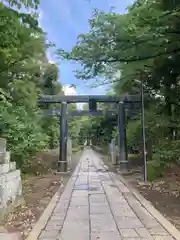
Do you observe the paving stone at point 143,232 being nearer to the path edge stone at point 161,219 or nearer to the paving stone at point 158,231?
the paving stone at point 158,231

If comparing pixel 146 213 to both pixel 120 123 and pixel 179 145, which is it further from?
pixel 120 123

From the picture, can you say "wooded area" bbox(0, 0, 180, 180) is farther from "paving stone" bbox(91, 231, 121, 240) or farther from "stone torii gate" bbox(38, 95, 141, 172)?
"paving stone" bbox(91, 231, 121, 240)

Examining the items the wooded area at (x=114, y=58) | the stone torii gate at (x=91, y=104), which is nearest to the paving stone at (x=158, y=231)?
the wooded area at (x=114, y=58)

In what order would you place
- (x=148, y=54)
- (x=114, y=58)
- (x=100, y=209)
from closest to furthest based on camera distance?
(x=100, y=209) → (x=148, y=54) → (x=114, y=58)

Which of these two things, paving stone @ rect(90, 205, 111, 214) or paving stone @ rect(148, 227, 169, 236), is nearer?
paving stone @ rect(148, 227, 169, 236)

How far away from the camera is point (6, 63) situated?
9.27 metres

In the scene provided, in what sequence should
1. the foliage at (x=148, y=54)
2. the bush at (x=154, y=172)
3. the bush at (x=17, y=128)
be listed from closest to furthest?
the foliage at (x=148, y=54), the bush at (x=17, y=128), the bush at (x=154, y=172)

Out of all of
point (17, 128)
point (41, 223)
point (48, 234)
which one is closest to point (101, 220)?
point (41, 223)

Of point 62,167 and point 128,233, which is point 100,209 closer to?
point 128,233

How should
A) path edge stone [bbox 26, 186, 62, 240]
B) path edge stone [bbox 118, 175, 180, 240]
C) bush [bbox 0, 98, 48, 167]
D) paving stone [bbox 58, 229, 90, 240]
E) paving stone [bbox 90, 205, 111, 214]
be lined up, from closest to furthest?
1. paving stone [bbox 58, 229, 90, 240]
2. path edge stone [bbox 26, 186, 62, 240]
3. path edge stone [bbox 118, 175, 180, 240]
4. paving stone [bbox 90, 205, 111, 214]
5. bush [bbox 0, 98, 48, 167]

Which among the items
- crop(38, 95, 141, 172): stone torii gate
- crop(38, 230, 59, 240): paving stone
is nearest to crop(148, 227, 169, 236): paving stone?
crop(38, 230, 59, 240): paving stone

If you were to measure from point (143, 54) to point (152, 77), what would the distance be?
4.64 metres

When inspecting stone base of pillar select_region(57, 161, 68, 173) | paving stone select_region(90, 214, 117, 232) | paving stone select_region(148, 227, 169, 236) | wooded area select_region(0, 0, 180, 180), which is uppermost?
wooded area select_region(0, 0, 180, 180)

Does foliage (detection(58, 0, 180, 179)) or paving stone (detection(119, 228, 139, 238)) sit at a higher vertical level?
foliage (detection(58, 0, 180, 179))
